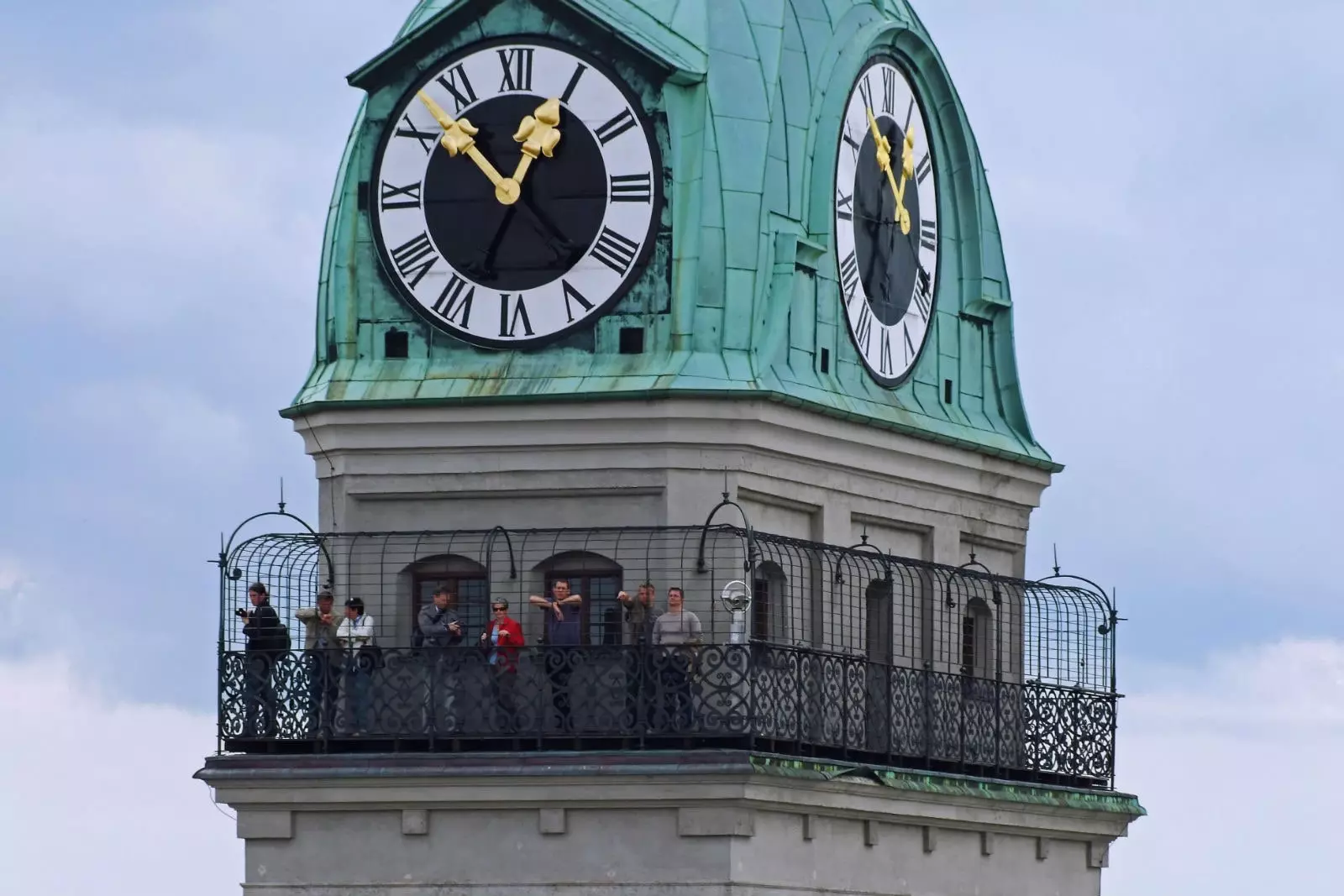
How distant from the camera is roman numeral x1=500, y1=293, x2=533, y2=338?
142 ft

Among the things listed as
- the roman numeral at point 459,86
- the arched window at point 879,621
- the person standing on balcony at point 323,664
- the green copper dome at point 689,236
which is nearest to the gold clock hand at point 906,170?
the green copper dome at point 689,236

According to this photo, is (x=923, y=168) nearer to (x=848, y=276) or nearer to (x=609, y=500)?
(x=848, y=276)

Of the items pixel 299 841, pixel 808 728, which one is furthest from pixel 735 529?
pixel 299 841

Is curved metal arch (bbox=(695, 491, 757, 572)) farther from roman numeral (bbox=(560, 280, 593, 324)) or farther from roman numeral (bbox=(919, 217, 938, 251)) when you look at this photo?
roman numeral (bbox=(919, 217, 938, 251))

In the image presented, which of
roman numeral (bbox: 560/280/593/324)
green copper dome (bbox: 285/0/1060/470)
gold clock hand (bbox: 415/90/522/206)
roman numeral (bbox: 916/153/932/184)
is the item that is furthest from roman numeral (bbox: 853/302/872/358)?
gold clock hand (bbox: 415/90/522/206)

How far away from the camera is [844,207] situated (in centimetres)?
4456

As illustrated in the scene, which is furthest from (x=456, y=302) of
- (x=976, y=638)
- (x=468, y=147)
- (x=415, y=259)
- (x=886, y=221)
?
(x=976, y=638)

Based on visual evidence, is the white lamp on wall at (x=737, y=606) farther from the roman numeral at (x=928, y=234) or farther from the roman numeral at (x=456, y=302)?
the roman numeral at (x=928, y=234)

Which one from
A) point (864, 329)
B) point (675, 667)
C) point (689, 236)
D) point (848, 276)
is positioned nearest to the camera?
point (675, 667)

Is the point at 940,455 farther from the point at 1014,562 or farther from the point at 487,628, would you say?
the point at 487,628

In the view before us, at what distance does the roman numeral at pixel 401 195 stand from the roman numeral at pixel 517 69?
1.15m

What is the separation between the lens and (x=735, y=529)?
41.9 meters

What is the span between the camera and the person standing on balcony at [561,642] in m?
41.8

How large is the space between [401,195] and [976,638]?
23.1 ft
